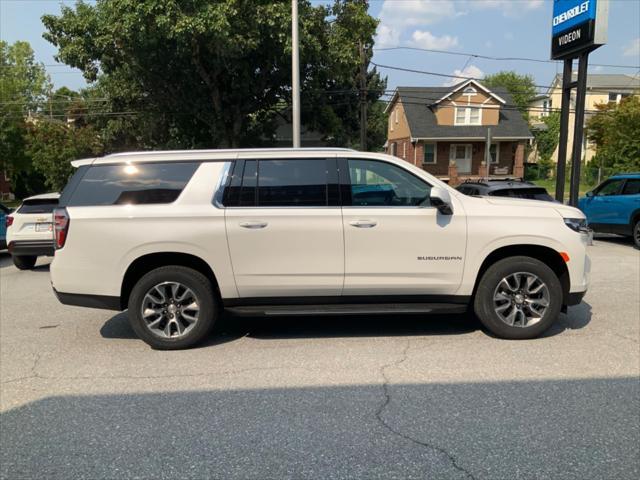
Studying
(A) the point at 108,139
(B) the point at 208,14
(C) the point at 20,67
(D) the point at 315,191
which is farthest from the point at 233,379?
(C) the point at 20,67

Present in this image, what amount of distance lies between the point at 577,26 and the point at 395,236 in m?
9.61

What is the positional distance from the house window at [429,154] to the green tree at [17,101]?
99.6 feet

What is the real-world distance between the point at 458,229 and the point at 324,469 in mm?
2871

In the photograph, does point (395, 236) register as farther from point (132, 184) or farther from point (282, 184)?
point (132, 184)

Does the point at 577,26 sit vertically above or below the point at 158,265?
above

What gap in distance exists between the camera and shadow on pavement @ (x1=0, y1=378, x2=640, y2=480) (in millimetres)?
3016

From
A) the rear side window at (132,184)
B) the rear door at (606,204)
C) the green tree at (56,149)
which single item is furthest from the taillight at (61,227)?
the green tree at (56,149)

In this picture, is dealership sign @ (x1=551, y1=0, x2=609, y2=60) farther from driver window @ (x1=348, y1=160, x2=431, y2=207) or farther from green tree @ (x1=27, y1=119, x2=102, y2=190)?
green tree @ (x1=27, y1=119, x2=102, y2=190)

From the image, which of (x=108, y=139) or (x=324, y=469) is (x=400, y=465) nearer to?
(x=324, y=469)

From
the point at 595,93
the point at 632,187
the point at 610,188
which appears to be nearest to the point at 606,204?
the point at 610,188

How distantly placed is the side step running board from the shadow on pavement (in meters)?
1.07

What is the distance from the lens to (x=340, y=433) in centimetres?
340

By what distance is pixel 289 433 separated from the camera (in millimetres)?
→ 3418

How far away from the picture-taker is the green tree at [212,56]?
17625 millimetres
